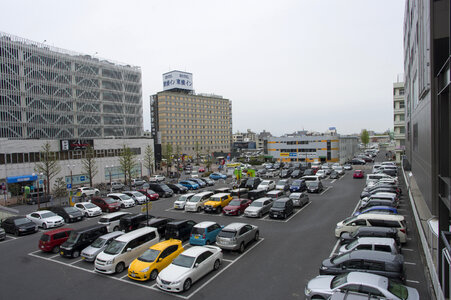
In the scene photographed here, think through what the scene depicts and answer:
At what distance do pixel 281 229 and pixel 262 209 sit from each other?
3.65m

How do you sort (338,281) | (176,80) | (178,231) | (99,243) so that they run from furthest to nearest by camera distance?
(176,80) < (178,231) < (99,243) < (338,281)

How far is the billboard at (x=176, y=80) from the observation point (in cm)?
10894

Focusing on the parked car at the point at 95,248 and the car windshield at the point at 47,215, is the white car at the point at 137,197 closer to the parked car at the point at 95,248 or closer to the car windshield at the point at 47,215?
the car windshield at the point at 47,215

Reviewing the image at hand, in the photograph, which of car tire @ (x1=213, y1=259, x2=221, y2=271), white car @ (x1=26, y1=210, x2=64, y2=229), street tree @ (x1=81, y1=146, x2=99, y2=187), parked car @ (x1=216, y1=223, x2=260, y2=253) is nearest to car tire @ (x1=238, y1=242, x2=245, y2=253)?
parked car @ (x1=216, y1=223, x2=260, y2=253)

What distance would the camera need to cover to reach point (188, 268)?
11.7m

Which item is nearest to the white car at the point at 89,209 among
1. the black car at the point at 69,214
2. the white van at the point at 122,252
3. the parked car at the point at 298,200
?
the black car at the point at 69,214

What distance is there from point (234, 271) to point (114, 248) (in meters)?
5.94

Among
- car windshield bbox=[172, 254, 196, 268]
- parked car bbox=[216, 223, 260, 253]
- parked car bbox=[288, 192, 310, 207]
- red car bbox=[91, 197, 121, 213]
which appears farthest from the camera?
red car bbox=[91, 197, 121, 213]

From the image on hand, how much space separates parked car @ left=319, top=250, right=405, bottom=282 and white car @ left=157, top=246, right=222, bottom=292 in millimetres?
4707

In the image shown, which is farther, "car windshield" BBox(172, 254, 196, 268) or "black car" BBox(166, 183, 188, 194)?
"black car" BBox(166, 183, 188, 194)

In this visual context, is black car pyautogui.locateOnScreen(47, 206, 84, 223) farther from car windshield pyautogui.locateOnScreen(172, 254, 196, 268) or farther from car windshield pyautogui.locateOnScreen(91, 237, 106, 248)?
car windshield pyautogui.locateOnScreen(172, 254, 196, 268)

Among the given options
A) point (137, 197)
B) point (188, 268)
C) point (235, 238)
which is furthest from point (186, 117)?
point (188, 268)

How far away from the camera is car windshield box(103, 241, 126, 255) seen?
13672mm

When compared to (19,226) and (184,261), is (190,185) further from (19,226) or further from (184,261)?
(184,261)
